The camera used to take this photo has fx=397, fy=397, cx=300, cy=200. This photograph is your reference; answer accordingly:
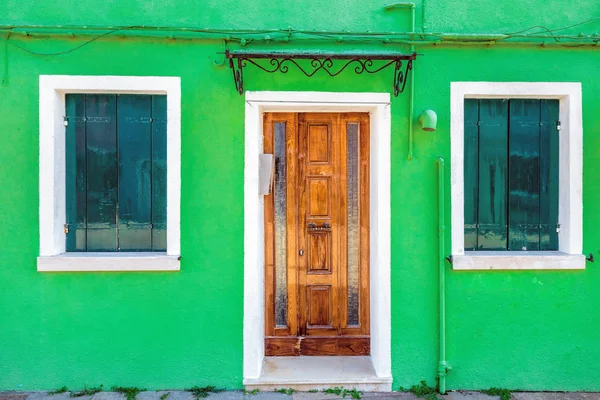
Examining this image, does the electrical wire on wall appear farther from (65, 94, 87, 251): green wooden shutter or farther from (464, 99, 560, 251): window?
(464, 99, 560, 251): window

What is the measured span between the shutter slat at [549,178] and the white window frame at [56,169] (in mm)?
3498

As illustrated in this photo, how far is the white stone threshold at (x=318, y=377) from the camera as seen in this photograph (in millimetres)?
3734

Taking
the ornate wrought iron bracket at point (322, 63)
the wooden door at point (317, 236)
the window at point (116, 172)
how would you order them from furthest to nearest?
1. the wooden door at point (317, 236)
2. the window at point (116, 172)
3. the ornate wrought iron bracket at point (322, 63)

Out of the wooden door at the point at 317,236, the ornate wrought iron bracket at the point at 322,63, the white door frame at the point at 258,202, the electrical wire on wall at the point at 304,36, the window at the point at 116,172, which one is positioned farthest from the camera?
the wooden door at the point at 317,236

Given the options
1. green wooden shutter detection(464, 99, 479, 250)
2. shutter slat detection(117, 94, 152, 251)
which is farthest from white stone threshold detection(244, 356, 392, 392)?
shutter slat detection(117, 94, 152, 251)

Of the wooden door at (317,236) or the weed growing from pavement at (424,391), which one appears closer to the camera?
the weed growing from pavement at (424,391)

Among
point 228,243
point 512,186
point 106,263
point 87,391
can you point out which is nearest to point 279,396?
point 228,243

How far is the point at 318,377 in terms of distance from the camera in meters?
3.78

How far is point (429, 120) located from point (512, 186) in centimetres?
118

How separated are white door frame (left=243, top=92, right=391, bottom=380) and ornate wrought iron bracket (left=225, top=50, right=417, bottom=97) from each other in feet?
0.62

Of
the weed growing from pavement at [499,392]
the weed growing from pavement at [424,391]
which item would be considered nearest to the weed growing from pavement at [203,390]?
the weed growing from pavement at [424,391]

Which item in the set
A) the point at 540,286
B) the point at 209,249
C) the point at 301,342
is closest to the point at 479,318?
the point at 540,286

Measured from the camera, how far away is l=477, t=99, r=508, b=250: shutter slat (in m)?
3.88

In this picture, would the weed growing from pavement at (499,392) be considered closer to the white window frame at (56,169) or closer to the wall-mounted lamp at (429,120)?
the wall-mounted lamp at (429,120)
